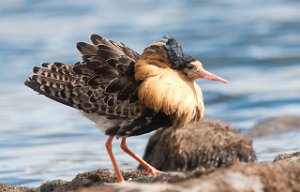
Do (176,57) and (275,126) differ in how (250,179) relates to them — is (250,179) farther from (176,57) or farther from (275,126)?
(275,126)

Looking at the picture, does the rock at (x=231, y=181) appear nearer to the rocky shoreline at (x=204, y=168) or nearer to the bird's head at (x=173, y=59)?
the rocky shoreline at (x=204, y=168)

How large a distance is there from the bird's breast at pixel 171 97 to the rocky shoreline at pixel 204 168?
24.4 inches

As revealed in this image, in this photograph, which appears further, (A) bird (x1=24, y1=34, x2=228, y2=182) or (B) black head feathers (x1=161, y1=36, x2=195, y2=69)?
(B) black head feathers (x1=161, y1=36, x2=195, y2=69)

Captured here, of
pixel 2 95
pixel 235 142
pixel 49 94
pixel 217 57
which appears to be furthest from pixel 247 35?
pixel 49 94

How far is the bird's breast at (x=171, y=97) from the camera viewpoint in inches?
386

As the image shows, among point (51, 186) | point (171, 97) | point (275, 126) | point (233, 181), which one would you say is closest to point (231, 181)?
point (233, 181)

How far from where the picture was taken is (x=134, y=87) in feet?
33.2

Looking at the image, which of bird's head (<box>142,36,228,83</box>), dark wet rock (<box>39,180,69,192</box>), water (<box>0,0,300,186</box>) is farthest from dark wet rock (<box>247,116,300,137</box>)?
dark wet rock (<box>39,180,69,192</box>)

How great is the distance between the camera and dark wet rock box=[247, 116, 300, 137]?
16.9 metres

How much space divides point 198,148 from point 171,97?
143 inches

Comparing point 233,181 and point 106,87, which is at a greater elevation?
point 106,87

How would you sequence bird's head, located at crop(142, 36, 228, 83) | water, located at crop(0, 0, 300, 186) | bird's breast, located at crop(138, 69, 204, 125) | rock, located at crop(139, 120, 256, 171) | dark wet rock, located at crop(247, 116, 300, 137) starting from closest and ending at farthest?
bird's breast, located at crop(138, 69, 204, 125) → bird's head, located at crop(142, 36, 228, 83) → rock, located at crop(139, 120, 256, 171) → water, located at crop(0, 0, 300, 186) → dark wet rock, located at crop(247, 116, 300, 137)

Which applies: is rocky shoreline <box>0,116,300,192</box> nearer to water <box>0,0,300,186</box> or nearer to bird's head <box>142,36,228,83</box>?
water <box>0,0,300,186</box>

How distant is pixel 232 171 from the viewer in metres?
7.15
